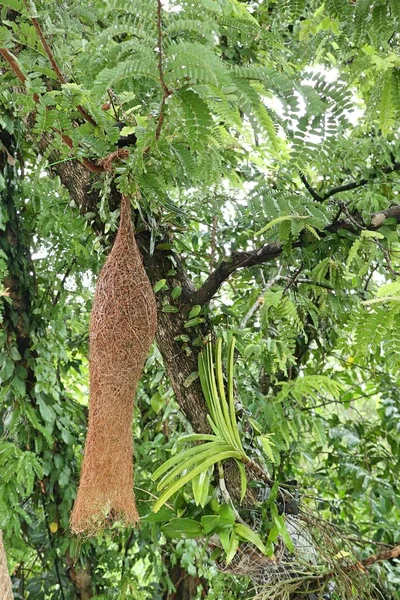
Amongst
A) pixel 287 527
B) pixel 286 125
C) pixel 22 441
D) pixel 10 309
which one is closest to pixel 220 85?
pixel 286 125

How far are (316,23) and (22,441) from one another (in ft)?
4.65

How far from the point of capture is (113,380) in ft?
3.56

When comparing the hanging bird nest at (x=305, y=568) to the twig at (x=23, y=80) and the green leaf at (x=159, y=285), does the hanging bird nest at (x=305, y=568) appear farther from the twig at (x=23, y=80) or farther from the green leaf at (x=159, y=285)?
the twig at (x=23, y=80)

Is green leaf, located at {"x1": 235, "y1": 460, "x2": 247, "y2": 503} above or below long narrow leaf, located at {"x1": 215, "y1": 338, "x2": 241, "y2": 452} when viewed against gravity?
below

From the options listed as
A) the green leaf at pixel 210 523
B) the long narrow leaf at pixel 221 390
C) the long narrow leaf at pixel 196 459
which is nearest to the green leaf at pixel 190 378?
the long narrow leaf at pixel 221 390

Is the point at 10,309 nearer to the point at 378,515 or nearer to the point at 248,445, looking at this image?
the point at 248,445

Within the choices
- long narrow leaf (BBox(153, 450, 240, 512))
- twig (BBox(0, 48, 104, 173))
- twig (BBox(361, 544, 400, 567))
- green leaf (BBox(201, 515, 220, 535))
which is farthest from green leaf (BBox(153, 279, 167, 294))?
twig (BBox(361, 544, 400, 567))

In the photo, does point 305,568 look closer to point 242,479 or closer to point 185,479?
point 242,479

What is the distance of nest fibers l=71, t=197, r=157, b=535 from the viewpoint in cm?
107

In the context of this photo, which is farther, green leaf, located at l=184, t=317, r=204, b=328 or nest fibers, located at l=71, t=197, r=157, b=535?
green leaf, located at l=184, t=317, r=204, b=328

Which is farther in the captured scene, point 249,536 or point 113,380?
point 249,536

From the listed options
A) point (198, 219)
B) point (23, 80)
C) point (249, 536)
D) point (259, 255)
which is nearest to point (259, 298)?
point (259, 255)

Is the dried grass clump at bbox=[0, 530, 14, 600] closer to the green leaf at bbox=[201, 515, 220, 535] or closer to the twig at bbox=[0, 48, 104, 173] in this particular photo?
the green leaf at bbox=[201, 515, 220, 535]

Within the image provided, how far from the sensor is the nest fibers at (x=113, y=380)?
3.52ft
